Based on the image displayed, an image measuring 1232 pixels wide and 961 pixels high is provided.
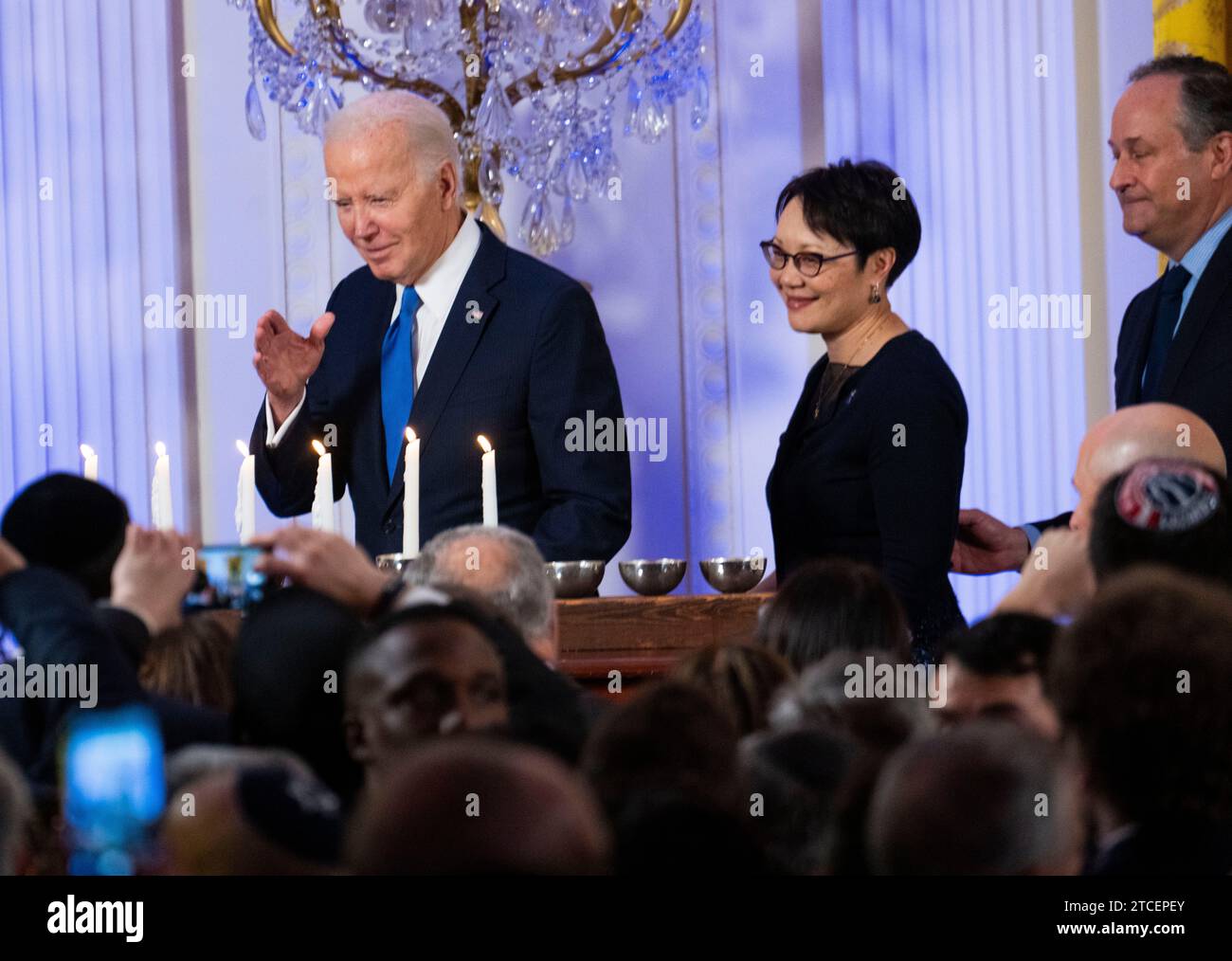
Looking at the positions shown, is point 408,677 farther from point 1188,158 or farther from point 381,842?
point 1188,158

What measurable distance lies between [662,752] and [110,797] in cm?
36

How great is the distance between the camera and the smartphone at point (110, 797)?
1174mm

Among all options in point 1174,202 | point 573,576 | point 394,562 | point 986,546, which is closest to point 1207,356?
point 1174,202

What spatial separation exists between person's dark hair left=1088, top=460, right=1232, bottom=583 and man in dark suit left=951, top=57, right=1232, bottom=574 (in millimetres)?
1200

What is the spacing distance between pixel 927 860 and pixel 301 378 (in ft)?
5.99

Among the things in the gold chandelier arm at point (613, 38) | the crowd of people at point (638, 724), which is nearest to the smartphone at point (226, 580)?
the crowd of people at point (638, 724)

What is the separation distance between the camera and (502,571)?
6.24 ft

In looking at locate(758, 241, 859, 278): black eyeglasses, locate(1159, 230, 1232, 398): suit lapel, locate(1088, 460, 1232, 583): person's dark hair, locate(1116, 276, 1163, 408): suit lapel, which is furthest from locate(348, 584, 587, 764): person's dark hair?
locate(1116, 276, 1163, 408): suit lapel

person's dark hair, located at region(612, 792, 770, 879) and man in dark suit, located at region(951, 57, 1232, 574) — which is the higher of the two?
man in dark suit, located at region(951, 57, 1232, 574)

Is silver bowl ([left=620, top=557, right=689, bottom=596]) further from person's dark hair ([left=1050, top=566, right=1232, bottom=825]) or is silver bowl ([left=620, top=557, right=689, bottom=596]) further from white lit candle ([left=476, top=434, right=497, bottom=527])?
person's dark hair ([left=1050, top=566, right=1232, bottom=825])

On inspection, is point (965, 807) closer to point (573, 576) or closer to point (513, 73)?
point (573, 576)

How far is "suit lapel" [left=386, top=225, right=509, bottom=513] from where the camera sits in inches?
110

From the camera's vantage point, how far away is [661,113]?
4047mm
